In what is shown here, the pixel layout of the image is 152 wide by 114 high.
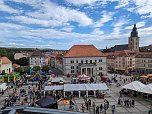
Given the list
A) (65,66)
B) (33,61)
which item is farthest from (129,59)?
(33,61)

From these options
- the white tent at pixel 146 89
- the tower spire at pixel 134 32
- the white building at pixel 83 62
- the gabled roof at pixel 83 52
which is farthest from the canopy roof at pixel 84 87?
the tower spire at pixel 134 32

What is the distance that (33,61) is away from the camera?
9375 cm

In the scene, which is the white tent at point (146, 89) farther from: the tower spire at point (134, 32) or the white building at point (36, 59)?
the tower spire at point (134, 32)

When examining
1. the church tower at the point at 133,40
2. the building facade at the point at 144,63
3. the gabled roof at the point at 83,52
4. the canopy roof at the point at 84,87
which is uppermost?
the church tower at the point at 133,40

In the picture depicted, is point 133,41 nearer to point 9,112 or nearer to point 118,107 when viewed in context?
point 118,107

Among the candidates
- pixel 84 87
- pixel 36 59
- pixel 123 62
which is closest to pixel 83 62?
pixel 123 62

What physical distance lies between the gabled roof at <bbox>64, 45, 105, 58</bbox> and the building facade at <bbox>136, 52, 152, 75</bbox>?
62.9 feet

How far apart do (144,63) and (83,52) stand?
80.3 ft

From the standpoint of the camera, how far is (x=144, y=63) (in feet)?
243

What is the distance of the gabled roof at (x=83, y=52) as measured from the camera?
62406 mm

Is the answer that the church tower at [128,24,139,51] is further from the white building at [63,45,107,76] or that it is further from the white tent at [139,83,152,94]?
the white tent at [139,83,152,94]

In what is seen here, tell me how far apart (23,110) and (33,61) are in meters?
87.7

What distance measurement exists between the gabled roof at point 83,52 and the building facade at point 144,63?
1917cm

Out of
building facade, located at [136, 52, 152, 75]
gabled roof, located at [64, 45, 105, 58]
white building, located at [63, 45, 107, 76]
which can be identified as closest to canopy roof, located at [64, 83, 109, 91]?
white building, located at [63, 45, 107, 76]
